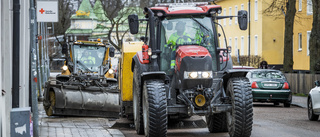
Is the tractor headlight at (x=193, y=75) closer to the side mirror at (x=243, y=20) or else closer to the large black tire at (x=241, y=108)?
the large black tire at (x=241, y=108)

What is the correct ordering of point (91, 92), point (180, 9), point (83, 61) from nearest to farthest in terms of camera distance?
point (180, 9), point (91, 92), point (83, 61)

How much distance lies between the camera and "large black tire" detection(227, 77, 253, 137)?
12523mm

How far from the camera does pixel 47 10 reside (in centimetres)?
1412

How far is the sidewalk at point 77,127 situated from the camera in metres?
14.6

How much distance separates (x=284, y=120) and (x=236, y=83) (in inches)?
261

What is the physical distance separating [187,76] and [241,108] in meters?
1.21

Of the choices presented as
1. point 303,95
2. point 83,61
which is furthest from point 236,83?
point 303,95

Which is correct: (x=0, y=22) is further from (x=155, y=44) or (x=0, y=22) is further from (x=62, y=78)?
(x=62, y=78)

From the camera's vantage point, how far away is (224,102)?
13.2m

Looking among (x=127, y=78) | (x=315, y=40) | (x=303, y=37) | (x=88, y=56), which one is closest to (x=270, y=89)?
(x=88, y=56)

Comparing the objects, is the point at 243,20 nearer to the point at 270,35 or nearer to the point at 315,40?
the point at 315,40

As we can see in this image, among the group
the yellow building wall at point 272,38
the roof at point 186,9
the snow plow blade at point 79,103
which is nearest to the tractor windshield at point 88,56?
the snow plow blade at point 79,103

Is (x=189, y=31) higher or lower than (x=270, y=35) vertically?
lower

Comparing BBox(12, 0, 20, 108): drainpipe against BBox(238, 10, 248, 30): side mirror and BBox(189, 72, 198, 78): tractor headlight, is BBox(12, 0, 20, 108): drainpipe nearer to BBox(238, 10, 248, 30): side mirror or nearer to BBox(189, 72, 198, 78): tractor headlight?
BBox(189, 72, 198, 78): tractor headlight
